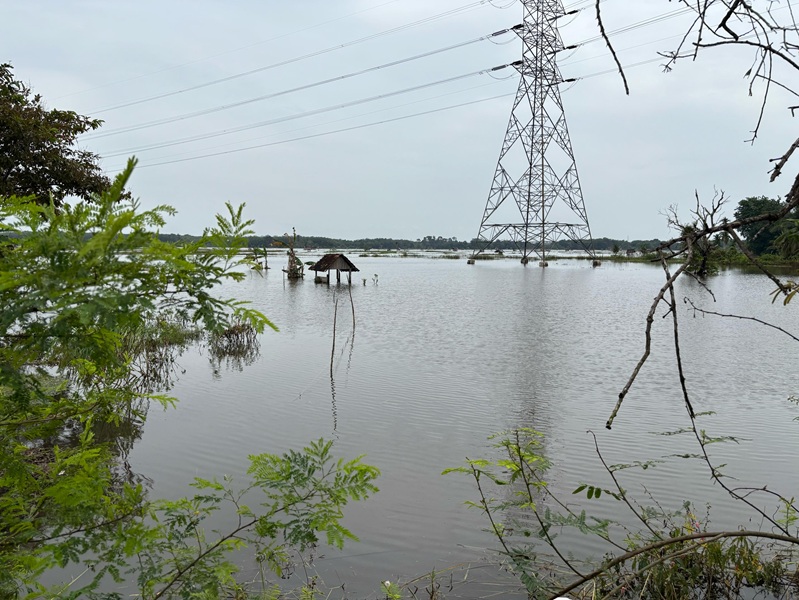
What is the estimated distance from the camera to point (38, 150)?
1177 centimetres

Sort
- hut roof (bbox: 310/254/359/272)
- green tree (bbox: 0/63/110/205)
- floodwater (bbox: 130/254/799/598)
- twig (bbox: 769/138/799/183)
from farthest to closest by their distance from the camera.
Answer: hut roof (bbox: 310/254/359/272), green tree (bbox: 0/63/110/205), floodwater (bbox: 130/254/799/598), twig (bbox: 769/138/799/183)

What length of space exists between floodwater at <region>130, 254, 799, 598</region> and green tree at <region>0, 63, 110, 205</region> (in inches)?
171

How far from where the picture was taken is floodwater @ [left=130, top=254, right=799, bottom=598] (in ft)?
15.6

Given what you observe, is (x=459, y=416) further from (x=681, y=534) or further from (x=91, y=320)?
(x=91, y=320)

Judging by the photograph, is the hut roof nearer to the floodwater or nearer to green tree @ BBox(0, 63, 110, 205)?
the floodwater

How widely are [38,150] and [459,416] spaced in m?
9.78

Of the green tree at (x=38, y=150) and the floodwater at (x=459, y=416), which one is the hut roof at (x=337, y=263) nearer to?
the floodwater at (x=459, y=416)

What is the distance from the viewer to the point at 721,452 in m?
6.70

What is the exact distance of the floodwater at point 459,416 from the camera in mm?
4766

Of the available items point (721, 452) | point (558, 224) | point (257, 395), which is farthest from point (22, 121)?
point (558, 224)

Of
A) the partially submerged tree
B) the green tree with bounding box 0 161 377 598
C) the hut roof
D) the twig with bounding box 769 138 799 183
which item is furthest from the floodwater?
the hut roof

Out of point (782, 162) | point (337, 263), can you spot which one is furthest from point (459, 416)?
point (337, 263)

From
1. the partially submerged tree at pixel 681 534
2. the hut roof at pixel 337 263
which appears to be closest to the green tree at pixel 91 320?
the partially submerged tree at pixel 681 534

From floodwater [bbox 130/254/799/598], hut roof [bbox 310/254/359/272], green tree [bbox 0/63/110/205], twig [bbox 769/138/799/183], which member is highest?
green tree [bbox 0/63/110/205]
